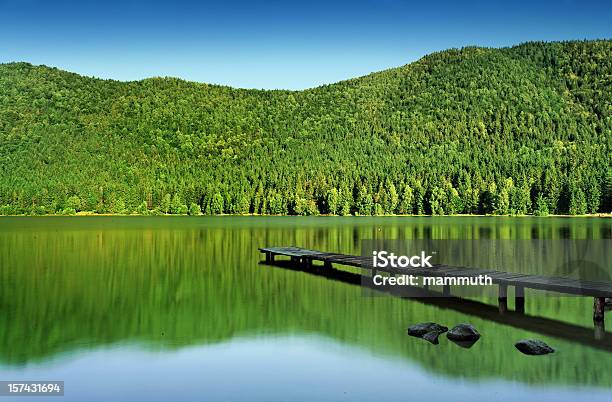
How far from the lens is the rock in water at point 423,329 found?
19.9m

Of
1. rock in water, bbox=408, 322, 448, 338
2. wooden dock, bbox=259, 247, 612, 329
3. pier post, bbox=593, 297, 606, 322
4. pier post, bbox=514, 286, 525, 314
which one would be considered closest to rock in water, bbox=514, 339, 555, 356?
rock in water, bbox=408, 322, 448, 338

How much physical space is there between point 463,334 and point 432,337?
3.23 feet

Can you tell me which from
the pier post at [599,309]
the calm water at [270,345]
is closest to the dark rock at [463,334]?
the calm water at [270,345]

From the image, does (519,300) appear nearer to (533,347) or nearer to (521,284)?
(521,284)

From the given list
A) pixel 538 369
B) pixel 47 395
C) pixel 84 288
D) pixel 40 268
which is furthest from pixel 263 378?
pixel 40 268

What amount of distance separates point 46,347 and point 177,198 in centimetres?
15350

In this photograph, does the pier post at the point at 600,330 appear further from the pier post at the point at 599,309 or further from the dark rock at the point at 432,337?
the dark rock at the point at 432,337

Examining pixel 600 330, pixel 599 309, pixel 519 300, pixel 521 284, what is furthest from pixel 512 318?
pixel 600 330

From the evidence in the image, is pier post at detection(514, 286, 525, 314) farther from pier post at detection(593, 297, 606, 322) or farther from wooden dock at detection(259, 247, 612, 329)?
pier post at detection(593, 297, 606, 322)

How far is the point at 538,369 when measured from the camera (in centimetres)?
1625

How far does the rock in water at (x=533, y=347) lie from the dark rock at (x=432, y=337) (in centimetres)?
→ 243

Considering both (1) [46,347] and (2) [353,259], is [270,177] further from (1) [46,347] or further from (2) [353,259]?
(1) [46,347]

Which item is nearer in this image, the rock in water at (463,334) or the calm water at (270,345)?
the calm water at (270,345)

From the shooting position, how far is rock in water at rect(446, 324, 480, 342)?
62.6ft
